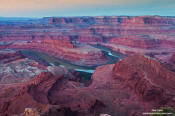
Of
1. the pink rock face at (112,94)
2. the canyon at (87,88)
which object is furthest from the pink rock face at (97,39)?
the pink rock face at (112,94)

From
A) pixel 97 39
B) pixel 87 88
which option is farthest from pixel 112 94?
pixel 97 39

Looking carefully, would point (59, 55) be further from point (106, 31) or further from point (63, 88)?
point (106, 31)

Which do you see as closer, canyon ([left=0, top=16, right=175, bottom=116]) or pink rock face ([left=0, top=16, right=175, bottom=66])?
canyon ([left=0, top=16, right=175, bottom=116])

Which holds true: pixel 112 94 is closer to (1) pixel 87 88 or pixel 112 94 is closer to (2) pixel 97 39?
(1) pixel 87 88

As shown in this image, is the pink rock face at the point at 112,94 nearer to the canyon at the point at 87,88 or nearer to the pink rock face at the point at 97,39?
the canyon at the point at 87,88

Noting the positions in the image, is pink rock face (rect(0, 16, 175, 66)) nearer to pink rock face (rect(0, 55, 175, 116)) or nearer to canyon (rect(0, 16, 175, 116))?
canyon (rect(0, 16, 175, 116))

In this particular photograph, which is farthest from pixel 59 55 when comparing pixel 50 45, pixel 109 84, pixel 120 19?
pixel 120 19

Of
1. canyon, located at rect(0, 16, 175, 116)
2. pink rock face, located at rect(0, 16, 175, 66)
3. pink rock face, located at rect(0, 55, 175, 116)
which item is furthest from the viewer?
pink rock face, located at rect(0, 16, 175, 66)

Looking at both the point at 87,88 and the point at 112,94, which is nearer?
the point at 112,94

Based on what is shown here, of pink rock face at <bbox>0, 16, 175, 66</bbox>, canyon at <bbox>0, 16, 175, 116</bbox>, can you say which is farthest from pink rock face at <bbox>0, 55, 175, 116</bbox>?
pink rock face at <bbox>0, 16, 175, 66</bbox>
